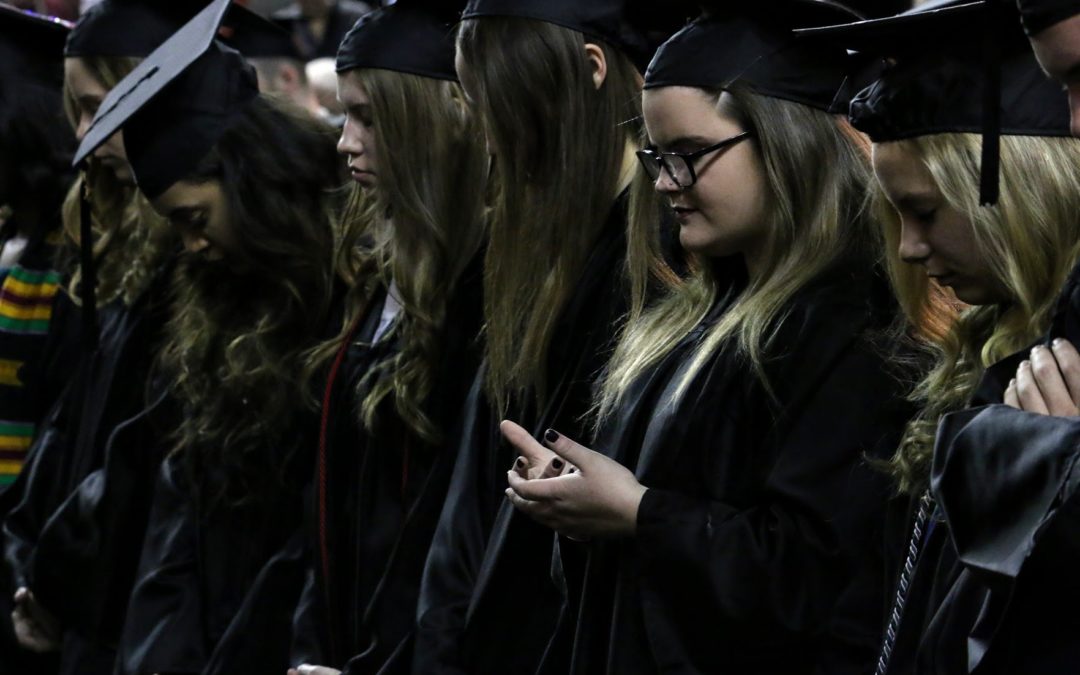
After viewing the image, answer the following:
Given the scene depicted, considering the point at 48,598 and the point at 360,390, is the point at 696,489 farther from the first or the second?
the point at 48,598

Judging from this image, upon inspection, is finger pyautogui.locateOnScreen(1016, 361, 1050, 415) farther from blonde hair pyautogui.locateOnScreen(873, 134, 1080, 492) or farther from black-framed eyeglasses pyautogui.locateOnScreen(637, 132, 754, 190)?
black-framed eyeglasses pyautogui.locateOnScreen(637, 132, 754, 190)

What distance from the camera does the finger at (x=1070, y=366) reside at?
2.29 metres

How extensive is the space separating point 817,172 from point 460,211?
1072 mm

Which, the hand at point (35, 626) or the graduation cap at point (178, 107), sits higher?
the graduation cap at point (178, 107)

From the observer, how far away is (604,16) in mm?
3537

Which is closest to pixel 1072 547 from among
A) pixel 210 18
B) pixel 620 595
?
pixel 620 595

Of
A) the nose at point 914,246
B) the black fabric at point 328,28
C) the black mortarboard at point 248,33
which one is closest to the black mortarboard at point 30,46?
the black mortarboard at point 248,33

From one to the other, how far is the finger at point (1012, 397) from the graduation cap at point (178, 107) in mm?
2503

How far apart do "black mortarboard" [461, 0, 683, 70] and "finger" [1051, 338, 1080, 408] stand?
141 cm

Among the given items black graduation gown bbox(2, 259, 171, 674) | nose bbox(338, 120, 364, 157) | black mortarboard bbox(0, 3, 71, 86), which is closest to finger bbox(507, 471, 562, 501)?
nose bbox(338, 120, 364, 157)

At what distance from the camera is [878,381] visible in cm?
292

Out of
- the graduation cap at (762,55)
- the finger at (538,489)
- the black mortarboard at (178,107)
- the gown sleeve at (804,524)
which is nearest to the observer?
the gown sleeve at (804,524)

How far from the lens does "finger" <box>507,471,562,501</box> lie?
2.98 m

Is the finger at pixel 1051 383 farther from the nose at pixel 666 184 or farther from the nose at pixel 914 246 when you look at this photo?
the nose at pixel 666 184
